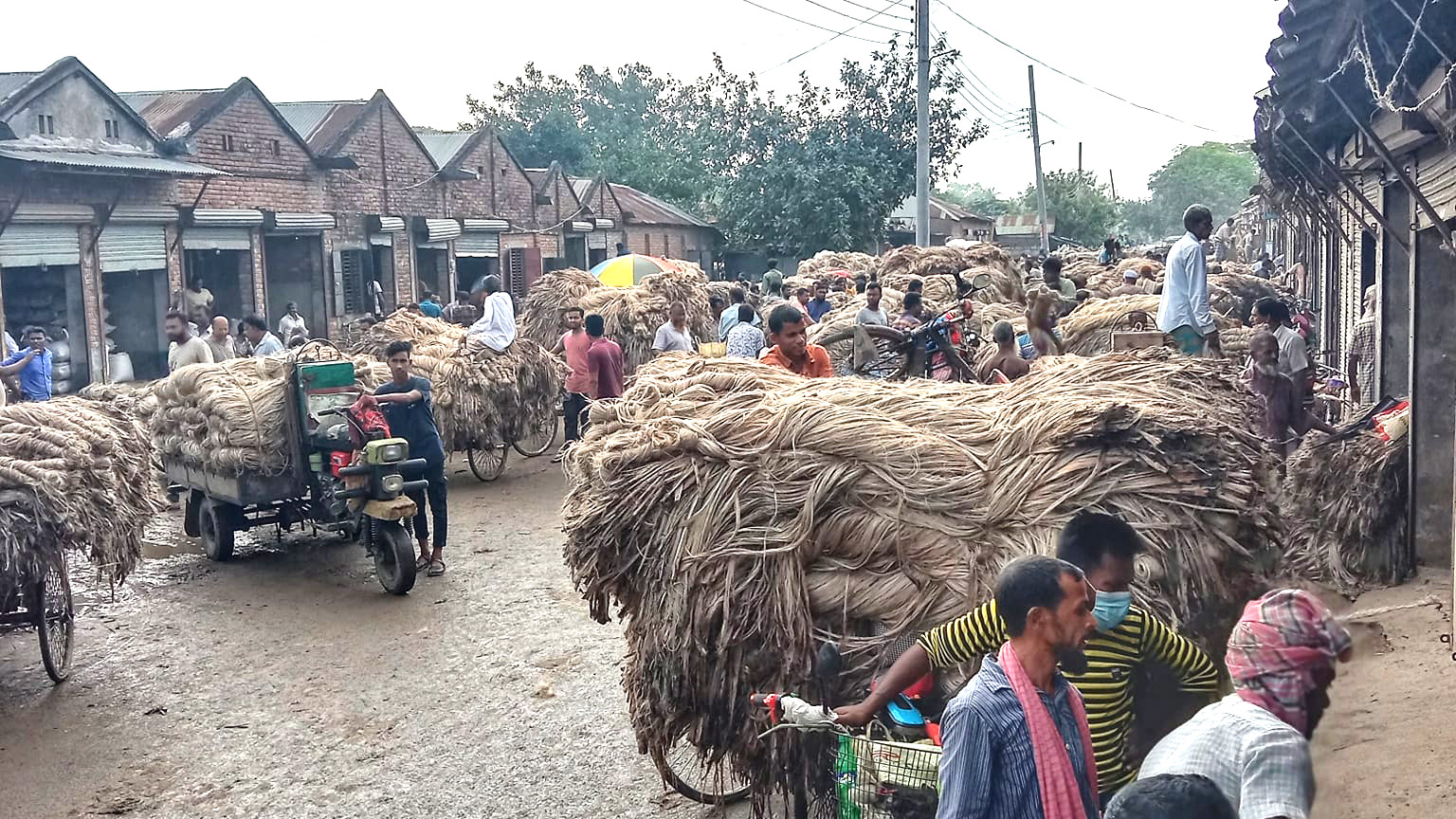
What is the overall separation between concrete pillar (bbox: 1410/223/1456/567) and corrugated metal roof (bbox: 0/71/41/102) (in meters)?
19.8

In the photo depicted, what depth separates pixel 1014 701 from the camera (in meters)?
2.72

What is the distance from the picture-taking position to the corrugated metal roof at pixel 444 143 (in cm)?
3284

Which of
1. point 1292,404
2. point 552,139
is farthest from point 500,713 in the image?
point 552,139

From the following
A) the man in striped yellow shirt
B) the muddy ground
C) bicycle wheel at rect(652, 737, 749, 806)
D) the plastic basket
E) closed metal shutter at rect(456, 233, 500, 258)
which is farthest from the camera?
closed metal shutter at rect(456, 233, 500, 258)

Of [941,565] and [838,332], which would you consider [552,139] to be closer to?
[838,332]

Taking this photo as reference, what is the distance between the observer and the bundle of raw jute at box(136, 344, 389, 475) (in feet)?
30.7

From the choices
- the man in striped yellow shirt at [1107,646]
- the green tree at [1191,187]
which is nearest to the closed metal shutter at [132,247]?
the man in striped yellow shirt at [1107,646]

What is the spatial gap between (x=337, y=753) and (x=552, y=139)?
2053 inches

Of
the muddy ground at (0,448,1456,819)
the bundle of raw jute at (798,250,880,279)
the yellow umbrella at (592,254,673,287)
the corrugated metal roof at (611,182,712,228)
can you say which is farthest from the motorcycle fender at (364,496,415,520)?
the corrugated metal roof at (611,182,712,228)

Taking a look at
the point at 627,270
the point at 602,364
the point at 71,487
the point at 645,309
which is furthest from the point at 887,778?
the point at 627,270

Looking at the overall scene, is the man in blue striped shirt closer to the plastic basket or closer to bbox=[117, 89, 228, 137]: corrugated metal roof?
the plastic basket

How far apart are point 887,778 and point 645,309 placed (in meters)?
12.8

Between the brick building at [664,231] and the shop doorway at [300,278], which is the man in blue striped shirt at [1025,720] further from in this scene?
the brick building at [664,231]

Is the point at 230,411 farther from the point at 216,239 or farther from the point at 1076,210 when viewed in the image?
the point at 1076,210
